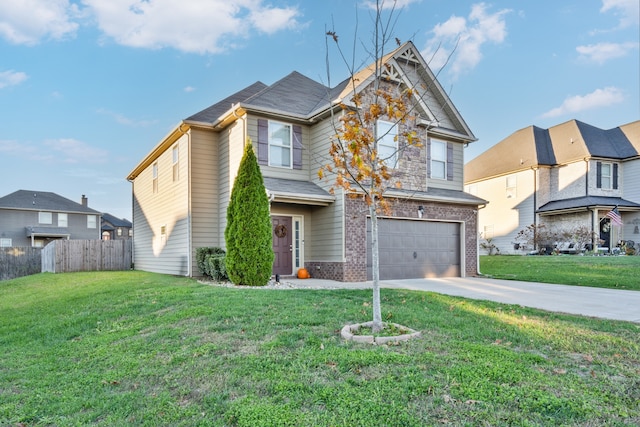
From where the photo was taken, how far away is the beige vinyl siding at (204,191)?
1277 centimetres

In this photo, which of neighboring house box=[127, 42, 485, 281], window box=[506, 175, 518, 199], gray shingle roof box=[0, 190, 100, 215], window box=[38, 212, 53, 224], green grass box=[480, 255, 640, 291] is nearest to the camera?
green grass box=[480, 255, 640, 291]

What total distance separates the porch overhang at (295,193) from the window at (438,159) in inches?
180

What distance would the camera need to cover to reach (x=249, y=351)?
4383 millimetres

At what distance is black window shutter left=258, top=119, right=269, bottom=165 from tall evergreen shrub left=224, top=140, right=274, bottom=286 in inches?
51.1

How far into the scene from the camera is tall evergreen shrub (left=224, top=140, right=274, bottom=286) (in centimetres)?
971

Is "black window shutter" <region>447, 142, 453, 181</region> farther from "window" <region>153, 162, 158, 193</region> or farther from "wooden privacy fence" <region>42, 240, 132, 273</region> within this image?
"wooden privacy fence" <region>42, 240, 132, 273</region>

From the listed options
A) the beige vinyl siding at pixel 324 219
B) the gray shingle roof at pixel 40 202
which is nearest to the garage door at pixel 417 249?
the beige vinyl siding at pixel 324 219

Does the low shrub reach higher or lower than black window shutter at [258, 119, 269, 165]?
lower

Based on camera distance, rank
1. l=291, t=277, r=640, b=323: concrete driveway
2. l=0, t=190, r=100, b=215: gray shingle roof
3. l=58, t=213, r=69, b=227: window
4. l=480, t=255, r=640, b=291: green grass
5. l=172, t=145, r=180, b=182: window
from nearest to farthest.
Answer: l=291, t=277, r=640, b=323: concrete driveway
l=480, t=255, r=640, b=291: green grass
l=172, t=145, r=180, b=182: window
l=0, t=190, r=100, b=215: gray shingle roof
l=58, t=213, r=69, b=227: window

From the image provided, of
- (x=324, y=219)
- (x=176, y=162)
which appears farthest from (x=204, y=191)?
(x=324, y=219)

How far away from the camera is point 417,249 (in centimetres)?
1288

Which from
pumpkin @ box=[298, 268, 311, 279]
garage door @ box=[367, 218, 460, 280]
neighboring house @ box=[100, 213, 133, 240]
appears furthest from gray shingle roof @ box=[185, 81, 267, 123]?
neighboring house @ box=[100, 213, 133, 240]

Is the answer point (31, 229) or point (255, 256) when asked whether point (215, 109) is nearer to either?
point (255, 256)

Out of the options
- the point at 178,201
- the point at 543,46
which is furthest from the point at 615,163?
the point at 178,201
